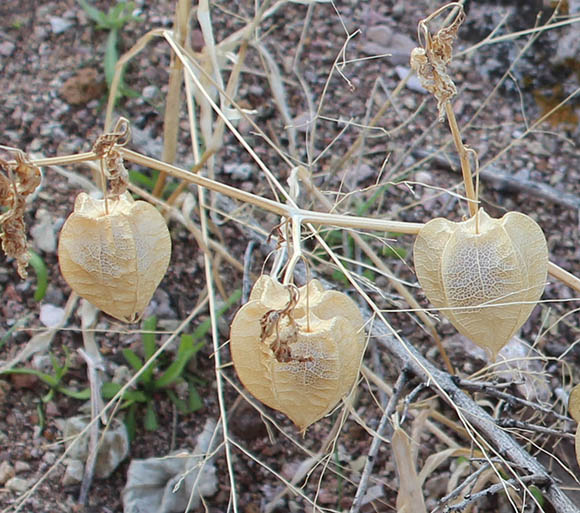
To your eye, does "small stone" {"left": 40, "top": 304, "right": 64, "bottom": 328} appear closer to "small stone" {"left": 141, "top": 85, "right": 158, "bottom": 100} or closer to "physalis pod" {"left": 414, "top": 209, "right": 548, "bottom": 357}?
"small stone" {"left": 141, "top": 85, "right": 158, "bottom": 100}

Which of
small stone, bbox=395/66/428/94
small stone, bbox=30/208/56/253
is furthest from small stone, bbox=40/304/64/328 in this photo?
small stone, bbox=395/66/428/94

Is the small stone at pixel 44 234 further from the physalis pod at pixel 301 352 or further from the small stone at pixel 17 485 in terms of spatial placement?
the physalis pod at pixel 301 352

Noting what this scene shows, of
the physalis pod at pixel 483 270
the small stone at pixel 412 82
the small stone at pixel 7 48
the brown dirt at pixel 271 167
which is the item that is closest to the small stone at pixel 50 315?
the brown dirt at pixel 271 167

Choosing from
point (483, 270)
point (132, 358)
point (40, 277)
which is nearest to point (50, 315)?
point (40, 277)

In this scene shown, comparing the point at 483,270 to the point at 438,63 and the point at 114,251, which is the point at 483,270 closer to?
the point at 438,63

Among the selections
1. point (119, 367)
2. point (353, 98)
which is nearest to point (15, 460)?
point (119, 367)

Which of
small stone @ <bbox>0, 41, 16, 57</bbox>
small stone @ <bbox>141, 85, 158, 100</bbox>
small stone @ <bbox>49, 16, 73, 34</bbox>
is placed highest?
small stone @ <bbox>49, 16, 73, 34</bbox>

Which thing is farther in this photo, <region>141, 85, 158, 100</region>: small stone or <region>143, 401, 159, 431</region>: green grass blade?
<region>141, 85, 158, 100</region>: small stone

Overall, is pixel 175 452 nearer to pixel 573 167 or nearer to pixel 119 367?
pixel 119 367
